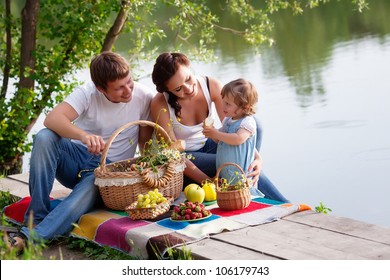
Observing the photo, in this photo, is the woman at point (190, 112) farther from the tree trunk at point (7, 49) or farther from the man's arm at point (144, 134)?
the tree trunk at point (7, 49)

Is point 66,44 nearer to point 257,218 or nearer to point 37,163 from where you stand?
point 37,163

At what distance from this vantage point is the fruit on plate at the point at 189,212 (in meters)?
3.54

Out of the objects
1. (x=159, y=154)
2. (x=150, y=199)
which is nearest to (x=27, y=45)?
(x=159, y=154)

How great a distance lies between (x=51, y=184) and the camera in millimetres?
3938

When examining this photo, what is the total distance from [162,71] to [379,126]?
4012 millimetres

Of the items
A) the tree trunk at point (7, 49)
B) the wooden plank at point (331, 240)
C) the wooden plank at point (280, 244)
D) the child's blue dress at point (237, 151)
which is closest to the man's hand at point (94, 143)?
the child's blue dress at point (237, 151)

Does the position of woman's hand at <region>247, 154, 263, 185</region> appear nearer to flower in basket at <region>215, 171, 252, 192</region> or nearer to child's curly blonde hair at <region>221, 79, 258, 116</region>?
flower in basket at <region>215, 171, 252, 192</region>

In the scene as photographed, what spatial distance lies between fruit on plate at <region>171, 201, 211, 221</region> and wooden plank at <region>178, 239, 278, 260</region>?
0.27 meters

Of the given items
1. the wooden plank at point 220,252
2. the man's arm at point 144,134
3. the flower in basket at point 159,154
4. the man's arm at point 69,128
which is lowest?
the wooden plank at point 220,252

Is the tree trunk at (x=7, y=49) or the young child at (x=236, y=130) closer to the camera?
the young child at (x=236, y=130)

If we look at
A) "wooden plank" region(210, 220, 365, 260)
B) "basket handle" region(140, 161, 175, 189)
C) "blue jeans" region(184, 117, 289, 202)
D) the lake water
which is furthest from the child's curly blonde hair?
the lake water

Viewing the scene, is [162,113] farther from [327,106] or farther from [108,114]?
[327,106]

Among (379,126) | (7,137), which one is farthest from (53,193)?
(379,126)

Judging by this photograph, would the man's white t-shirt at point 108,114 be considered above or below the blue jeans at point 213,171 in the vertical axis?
above
